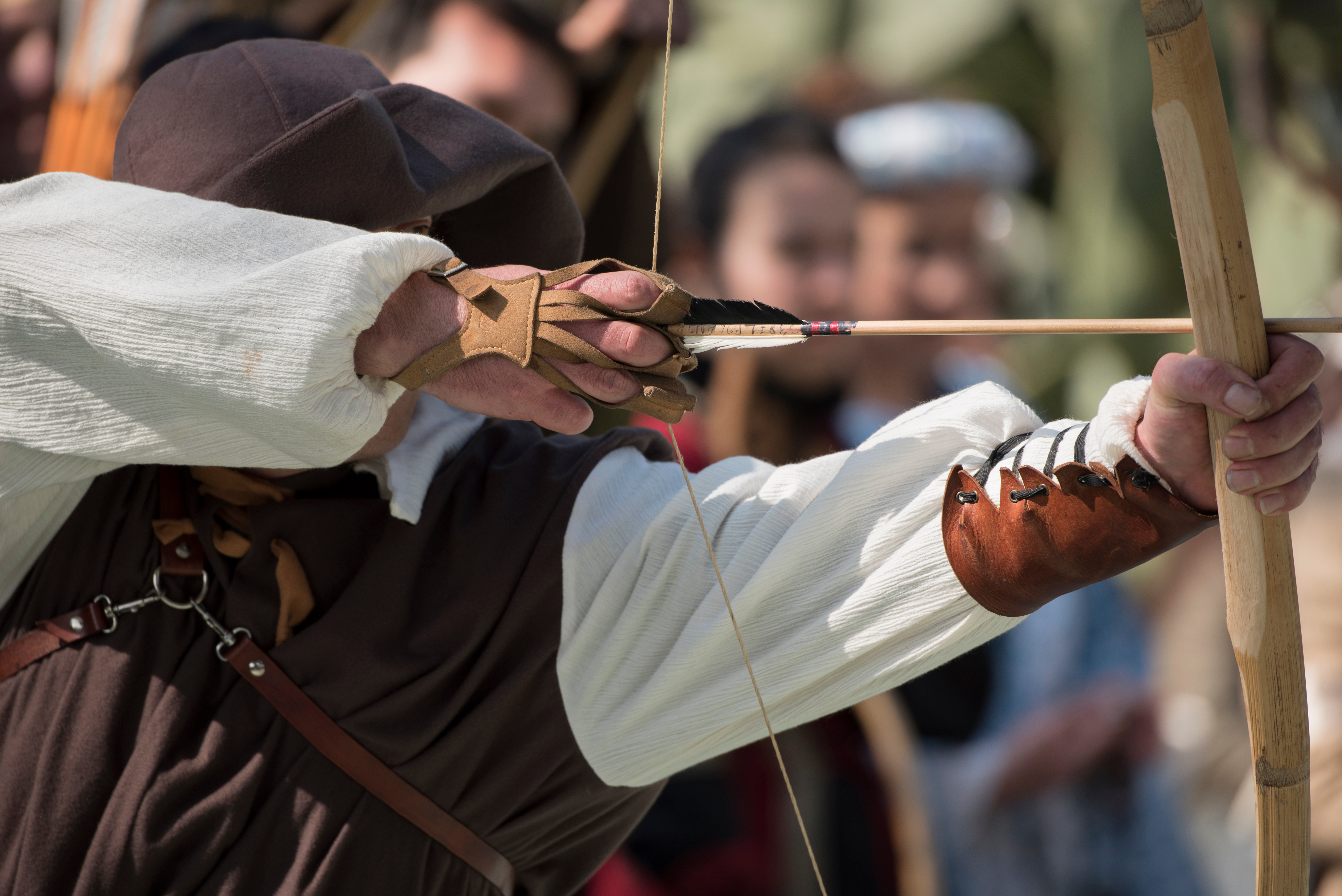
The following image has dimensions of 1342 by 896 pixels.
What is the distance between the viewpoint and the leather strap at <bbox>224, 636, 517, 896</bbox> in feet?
3.99

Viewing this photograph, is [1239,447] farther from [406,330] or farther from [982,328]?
[406,330]

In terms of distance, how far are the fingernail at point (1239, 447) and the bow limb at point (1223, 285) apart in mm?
12

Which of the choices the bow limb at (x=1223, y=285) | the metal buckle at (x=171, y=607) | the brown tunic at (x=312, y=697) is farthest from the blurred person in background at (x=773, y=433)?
the bow limb at (x=1223, y=285)

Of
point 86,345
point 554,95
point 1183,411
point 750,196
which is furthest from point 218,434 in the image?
point 750,196

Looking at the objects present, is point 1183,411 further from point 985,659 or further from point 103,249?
point 985,659

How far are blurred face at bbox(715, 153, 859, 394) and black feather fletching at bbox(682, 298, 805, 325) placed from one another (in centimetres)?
221

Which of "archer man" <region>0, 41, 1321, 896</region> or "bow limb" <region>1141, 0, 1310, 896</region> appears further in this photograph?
"archer man" <region>0, 41, 1321, 896</region>

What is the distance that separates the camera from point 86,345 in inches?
41.2

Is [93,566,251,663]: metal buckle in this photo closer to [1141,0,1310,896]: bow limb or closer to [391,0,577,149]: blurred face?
[1141,0,1310,896]: bow limb

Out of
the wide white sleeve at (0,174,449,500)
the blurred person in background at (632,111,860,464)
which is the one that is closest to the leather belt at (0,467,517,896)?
the wide white sleeve at (0,174,449,500)

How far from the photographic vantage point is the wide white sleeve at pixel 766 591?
1.13 metres

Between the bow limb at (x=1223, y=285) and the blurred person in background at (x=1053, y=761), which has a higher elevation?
the bow limb at (x=1223, y=285)

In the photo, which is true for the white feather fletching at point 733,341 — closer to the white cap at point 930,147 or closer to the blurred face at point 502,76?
the blurred face at point 502,76

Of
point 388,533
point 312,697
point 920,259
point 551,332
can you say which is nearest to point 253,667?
point 312,697
